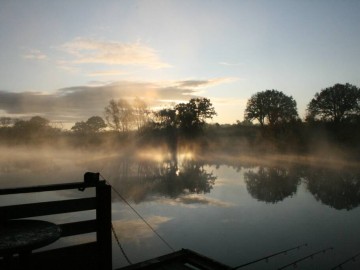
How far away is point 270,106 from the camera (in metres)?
84.1

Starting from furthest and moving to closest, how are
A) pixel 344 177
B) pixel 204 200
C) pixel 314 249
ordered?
pixel 344 177 → pixel 204 200 → pixel 314 249

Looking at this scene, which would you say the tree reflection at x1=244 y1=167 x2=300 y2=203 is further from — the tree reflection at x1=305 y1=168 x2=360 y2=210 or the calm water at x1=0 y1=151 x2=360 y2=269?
the tree reflection at x1=305 y1=168 x2=360 y2=210

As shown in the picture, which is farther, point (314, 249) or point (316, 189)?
point (316, 189)

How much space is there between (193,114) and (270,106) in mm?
23105

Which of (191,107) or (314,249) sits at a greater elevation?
(191,107)

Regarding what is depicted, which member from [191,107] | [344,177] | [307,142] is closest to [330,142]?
[307,142]

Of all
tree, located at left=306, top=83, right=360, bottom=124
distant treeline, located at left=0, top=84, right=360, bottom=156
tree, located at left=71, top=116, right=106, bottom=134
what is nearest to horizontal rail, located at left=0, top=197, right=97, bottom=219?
distant treeline, located at left=0, top=84, right=360, bottom=156

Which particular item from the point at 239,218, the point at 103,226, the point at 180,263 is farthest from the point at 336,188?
the point at 103,226

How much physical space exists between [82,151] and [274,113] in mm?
53406

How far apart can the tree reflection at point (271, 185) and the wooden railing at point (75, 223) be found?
620 inches

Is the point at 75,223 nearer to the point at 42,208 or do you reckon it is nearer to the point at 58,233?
the point at 42,208

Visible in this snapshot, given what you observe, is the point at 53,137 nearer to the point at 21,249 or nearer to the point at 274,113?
the point at 274,113

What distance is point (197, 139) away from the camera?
3044 inches

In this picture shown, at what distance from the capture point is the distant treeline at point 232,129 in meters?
57.0
